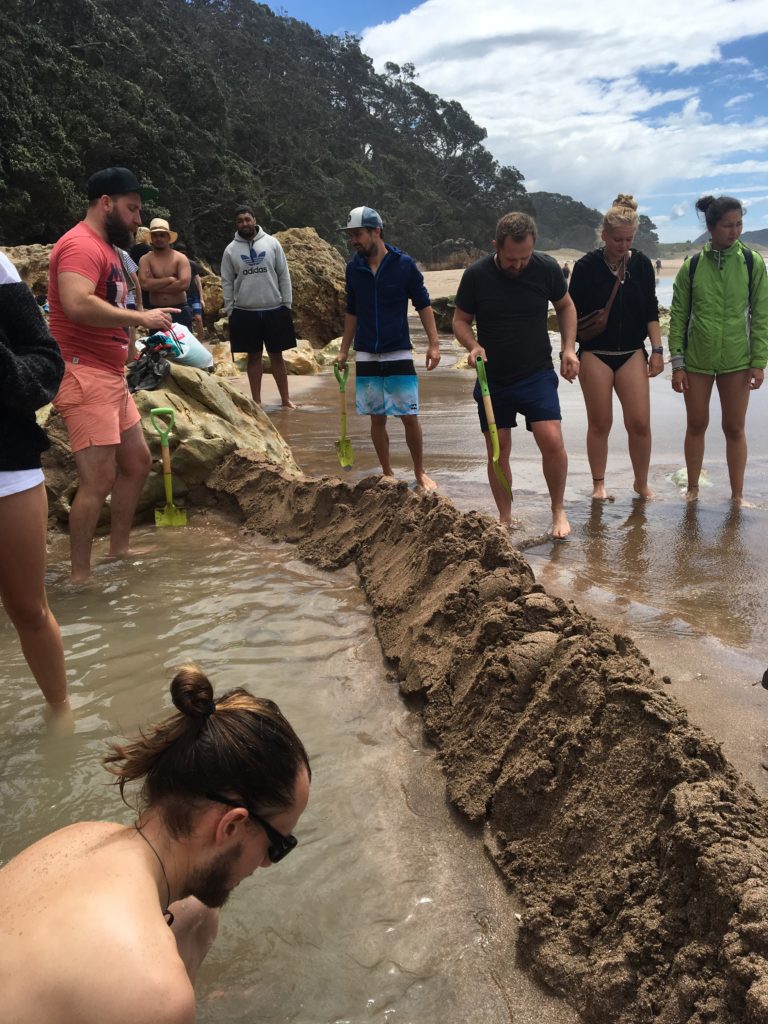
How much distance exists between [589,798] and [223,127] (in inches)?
1412

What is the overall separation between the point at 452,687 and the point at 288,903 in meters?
0.99

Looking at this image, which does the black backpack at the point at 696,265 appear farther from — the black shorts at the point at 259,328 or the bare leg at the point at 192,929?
the bare leg at the point at 192,929

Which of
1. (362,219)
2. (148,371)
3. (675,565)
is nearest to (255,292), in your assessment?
(148,371)

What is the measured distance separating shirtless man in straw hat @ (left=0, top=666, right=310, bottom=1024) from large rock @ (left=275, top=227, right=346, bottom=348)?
14.3 m

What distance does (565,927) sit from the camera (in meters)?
1.90

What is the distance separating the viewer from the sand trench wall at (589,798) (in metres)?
1.65

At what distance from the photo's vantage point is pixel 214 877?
1570mm

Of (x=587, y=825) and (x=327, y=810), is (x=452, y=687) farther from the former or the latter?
(x=587, y=825)

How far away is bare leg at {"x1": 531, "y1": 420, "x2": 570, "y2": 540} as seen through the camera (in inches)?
188

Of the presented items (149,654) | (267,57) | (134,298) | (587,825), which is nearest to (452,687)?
(587,825)

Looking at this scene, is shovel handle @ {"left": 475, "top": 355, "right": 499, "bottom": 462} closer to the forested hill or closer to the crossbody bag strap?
the crossbody bag strap

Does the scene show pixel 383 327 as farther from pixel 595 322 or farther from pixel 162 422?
pixel 162 422

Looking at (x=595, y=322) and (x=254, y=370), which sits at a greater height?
(x=595, y=322)

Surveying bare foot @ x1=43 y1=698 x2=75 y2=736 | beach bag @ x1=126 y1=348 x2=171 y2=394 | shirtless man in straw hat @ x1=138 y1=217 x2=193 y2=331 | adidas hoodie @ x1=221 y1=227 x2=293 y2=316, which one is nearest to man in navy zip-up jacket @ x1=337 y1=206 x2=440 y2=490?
beach bag @ x1=126 y1=348 x2=171 y2=394
